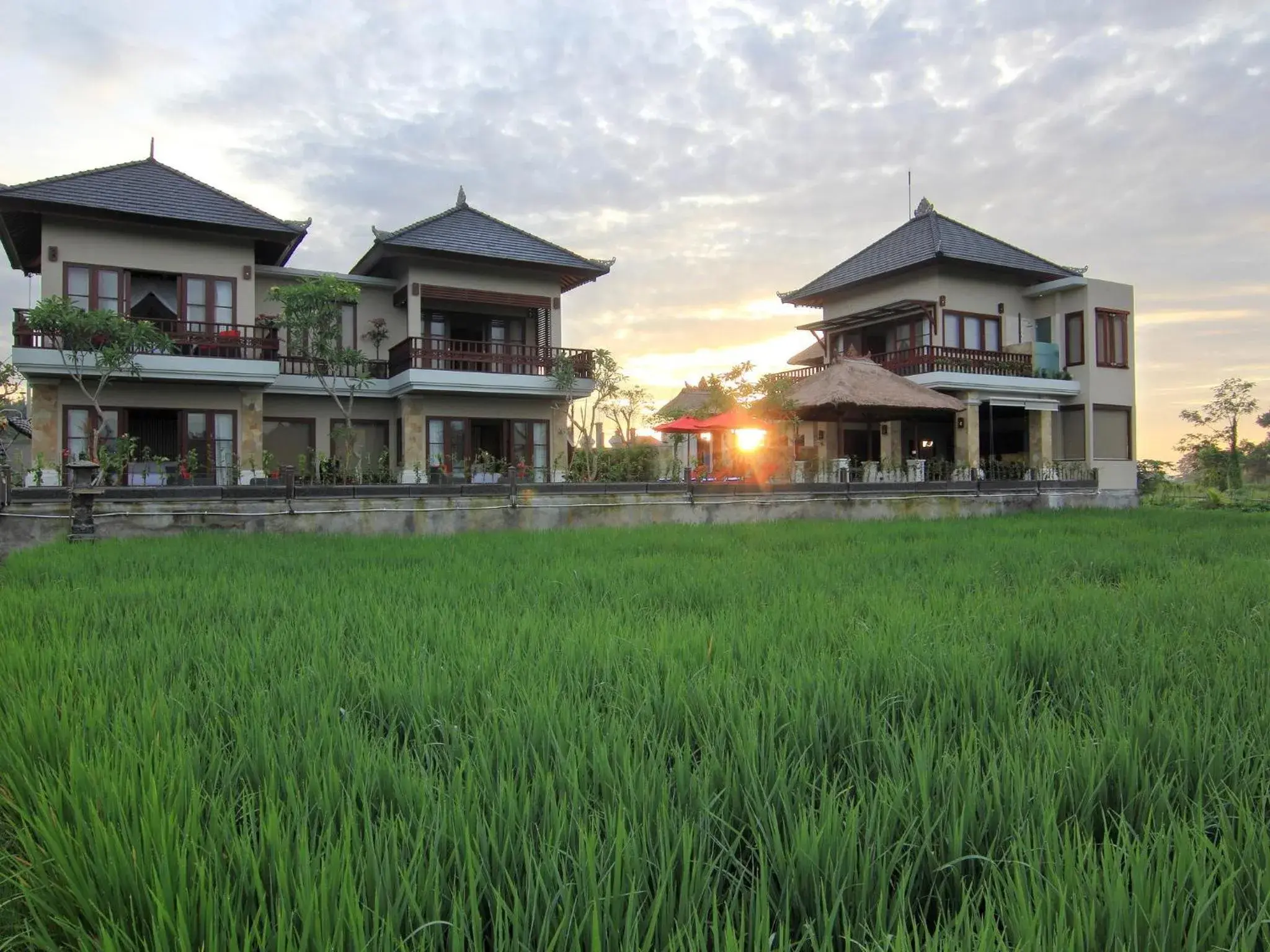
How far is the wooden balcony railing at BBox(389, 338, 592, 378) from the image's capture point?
17297 mm

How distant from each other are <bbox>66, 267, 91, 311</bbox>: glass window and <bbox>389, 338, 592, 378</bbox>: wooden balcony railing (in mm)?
6004

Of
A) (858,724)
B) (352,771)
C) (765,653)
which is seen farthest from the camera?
(765,653)

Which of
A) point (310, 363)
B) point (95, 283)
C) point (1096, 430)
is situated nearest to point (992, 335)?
point (1096, 430)

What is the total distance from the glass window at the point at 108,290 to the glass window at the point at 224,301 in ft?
5.71

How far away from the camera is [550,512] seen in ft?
38.3

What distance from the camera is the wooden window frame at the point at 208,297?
15859 mm

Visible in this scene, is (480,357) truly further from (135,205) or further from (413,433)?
(135,205)

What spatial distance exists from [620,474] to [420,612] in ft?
44.3

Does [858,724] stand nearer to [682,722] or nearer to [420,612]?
[682,722]

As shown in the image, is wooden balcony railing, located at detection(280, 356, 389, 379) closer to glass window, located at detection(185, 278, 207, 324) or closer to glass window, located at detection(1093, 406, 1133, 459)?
glass window, located at detection(185, 278, 207, 324)

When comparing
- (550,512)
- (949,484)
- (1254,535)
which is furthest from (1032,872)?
(949,484)

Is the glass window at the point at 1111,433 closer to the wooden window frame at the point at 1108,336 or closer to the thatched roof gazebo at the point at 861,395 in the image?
the wooden window frame at the point at 1108,336

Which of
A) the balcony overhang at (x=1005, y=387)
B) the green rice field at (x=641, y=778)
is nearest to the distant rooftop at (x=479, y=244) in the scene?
the balcony overhang at (x=1005, y=387)

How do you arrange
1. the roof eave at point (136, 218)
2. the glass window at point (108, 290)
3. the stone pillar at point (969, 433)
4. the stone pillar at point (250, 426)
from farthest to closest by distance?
the stone pillar at point (969, 433), the stone pillar at point (250, 426), the glass window at point (108, 290), the roof eave at point (136, 218)
